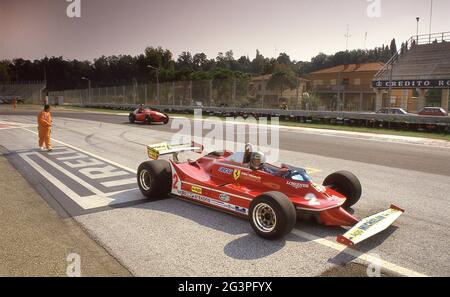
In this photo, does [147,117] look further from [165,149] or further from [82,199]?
[82,199]

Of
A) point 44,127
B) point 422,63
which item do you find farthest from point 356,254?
point 422,63

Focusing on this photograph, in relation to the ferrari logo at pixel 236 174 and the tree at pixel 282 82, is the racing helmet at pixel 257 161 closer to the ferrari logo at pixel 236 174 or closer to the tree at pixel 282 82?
the ferrari logo at pixel 236 174

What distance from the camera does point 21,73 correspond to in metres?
127

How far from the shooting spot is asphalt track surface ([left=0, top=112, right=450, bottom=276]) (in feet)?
15.3

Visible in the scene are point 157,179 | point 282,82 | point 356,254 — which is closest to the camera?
point 356,254

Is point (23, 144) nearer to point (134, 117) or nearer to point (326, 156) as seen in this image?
point (134, 117)

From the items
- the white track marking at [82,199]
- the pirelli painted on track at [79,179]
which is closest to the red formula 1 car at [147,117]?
the pirelli painted on track at [79,179]

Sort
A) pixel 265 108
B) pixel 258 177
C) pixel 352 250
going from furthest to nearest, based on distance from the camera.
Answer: pixel 265 108
pixel 258 177
pixel 352 250

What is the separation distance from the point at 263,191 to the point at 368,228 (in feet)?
5.53

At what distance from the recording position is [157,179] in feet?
24.0

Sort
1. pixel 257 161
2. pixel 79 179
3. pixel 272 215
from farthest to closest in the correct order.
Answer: pixel 79 179 → pixel 257 161 → pixel 272 215

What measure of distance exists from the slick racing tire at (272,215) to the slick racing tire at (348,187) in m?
1.76
